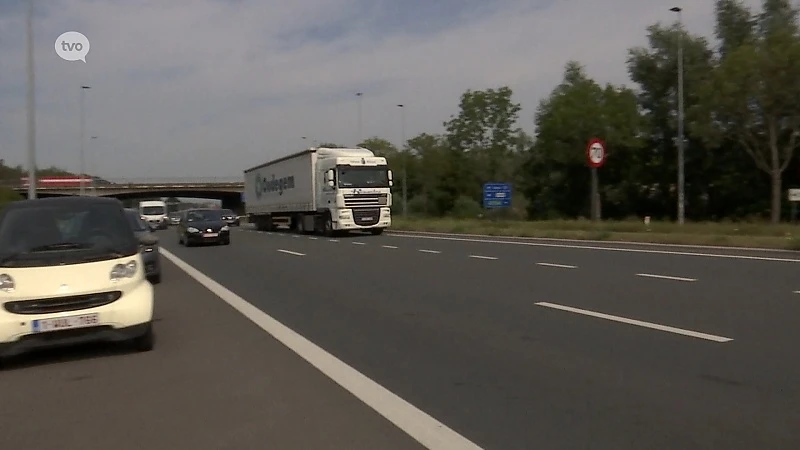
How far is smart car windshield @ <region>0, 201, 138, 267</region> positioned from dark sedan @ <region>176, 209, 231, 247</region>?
22.8 meters

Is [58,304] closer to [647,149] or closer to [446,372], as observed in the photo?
[446,372]

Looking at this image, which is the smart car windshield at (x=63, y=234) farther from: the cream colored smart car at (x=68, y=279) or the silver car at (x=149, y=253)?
the silver car at (x=149, y=253)

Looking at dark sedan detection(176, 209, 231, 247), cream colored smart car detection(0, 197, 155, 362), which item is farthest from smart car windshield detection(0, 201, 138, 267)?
dark sedan detection(176, 209, 231, 247)

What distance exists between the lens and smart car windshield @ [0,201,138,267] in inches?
320

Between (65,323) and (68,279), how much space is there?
→ 45 cm

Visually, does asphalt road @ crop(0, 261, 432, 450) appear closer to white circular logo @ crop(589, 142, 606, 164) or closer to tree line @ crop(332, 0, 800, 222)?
white circular logo @ crop(589, 142, 606, 164)

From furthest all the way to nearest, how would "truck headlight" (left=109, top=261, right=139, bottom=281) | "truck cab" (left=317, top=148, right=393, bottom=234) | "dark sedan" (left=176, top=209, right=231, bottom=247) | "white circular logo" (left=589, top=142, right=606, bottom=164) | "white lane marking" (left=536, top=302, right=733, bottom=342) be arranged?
"truck cab" (left=317, top=148, right=393, bottom=234), "white circular logo" (left=589, top=142, right=606, bottom=164), "dark sedan" (left=176, top=209, right=231, bottom=247), "white lane marking" (left=536, top=302, right=733, bottom=342), "truck headlight" (left=109, top=261, right=139, bottom=281)

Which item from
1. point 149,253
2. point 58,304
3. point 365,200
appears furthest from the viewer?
point 365,200

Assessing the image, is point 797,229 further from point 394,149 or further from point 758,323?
point 394,149

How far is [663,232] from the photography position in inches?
1211

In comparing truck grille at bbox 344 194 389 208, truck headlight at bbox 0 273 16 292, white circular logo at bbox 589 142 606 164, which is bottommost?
truck headlight at bbox 0 273 16 292

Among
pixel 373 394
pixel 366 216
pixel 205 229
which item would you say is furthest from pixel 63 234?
pixel 366 216

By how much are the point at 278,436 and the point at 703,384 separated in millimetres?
3624

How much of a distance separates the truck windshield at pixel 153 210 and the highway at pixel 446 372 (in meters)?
49.7
